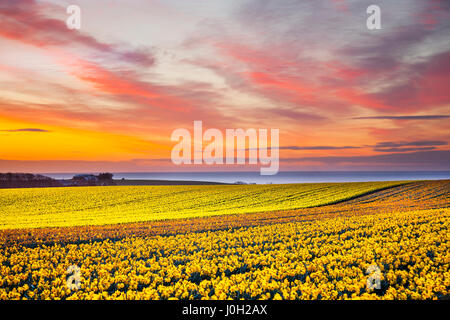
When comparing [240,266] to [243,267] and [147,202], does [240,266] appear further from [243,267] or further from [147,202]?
[147,202]

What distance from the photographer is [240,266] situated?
9.02 metres

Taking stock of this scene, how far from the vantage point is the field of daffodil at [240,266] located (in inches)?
270

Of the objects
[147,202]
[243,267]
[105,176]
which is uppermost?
[105,176]

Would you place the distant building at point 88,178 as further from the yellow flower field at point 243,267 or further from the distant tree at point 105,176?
the yellow flower field at point 243,267

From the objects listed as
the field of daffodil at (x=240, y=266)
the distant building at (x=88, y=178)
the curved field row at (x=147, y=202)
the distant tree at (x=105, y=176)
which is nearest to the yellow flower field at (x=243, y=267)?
the field of daffodil at (x=240, y=266)

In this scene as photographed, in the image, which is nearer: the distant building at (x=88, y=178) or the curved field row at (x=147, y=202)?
the curved field row at (x=147, y=202)

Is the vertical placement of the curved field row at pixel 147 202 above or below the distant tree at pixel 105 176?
below

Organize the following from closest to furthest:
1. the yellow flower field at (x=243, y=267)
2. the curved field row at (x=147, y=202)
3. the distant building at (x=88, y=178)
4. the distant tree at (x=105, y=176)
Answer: the yellow flower field at (x=243, y=267) < the curved field row at (x=147, y=202) < the distant building at (x=88, y=178) < the distant tree at (x=105, y=176)

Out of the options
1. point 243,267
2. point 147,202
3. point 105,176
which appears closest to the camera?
point 243,267

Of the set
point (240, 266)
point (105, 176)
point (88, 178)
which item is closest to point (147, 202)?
point (240, 266)

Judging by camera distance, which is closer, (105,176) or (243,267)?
(243,267)

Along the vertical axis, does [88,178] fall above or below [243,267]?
above
